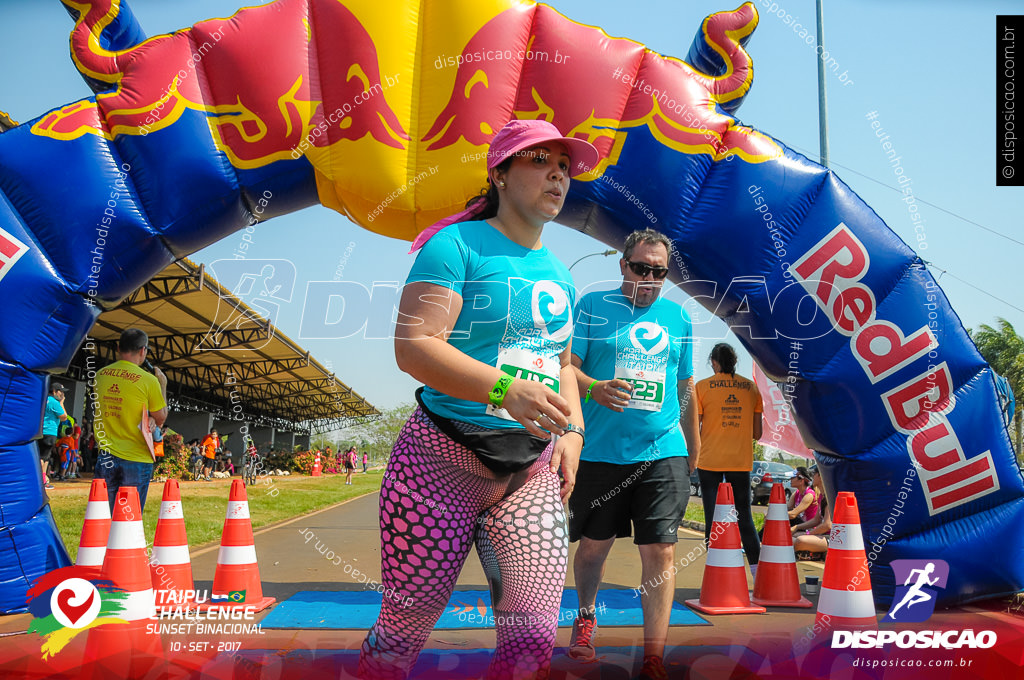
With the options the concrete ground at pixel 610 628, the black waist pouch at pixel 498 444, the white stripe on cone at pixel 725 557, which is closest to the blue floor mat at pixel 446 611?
the concrete ground at pixel 610 628

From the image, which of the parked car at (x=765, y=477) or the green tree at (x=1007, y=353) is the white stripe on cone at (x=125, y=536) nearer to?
the parked car at (x=765, y=477)

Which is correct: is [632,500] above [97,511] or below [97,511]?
above

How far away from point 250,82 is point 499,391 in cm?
372

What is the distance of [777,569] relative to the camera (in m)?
4.75

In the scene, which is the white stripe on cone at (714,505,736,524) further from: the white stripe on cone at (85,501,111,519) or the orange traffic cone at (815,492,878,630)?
the white stripe on cone at (85,501,111,519)

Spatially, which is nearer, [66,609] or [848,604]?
[66,609]

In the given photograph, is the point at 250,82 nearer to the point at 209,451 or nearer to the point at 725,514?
the point at 725,514

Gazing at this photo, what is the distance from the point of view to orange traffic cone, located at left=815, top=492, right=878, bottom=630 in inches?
134

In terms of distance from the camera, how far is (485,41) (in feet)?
15.5

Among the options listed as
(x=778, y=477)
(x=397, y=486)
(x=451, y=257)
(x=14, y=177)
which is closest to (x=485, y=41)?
(x=14, y=177)

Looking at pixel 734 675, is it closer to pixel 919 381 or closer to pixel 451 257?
pixel 451 257

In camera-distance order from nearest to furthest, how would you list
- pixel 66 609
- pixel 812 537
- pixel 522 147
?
pixel 522 147, pixel 66 609, pixel 812 537

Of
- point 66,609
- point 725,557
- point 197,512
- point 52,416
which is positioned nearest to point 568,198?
point 725,557

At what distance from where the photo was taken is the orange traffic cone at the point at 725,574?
4.43 metres
